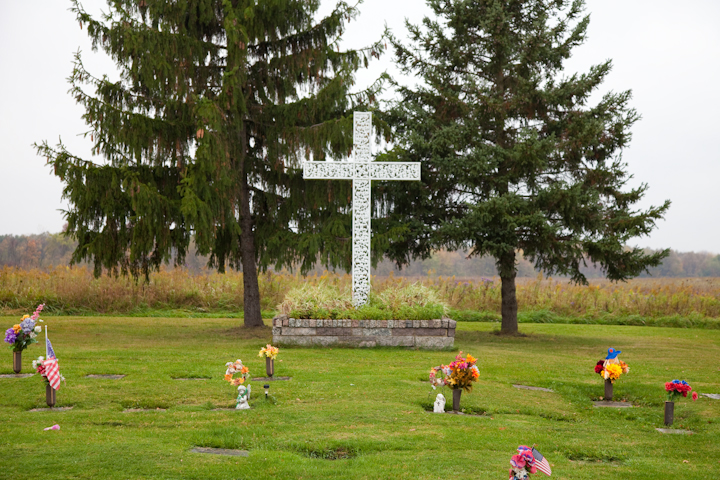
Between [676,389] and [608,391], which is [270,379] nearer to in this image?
[608,391]

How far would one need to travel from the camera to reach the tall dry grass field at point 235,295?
61.6 feet

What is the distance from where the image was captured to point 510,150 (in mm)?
13977

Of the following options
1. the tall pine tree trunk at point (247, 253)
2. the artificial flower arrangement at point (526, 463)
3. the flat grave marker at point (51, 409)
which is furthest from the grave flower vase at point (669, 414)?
the tall pine tree trunk at point (247, 253)

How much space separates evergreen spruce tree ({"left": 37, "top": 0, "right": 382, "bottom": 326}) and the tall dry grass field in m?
5.10

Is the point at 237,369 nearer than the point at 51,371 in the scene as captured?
No

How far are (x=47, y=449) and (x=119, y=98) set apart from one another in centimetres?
1037

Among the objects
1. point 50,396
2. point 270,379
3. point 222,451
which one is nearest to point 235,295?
point 270,379

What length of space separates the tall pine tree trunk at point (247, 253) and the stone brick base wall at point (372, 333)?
9.58 ft

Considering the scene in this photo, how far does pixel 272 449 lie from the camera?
5.07 metres

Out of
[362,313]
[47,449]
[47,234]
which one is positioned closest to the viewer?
[47,449]

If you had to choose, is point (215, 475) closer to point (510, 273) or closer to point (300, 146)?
point (300, 146)

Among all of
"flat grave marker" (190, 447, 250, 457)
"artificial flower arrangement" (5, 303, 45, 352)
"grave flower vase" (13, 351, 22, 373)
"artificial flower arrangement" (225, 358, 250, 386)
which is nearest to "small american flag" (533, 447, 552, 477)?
"flat grave marker" (190, 447, 250, 457)

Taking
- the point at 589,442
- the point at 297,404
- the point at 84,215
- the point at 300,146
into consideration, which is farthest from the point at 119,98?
the point at 589,442

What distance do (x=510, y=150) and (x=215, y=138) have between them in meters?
6.52
